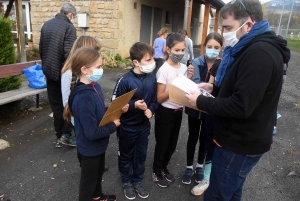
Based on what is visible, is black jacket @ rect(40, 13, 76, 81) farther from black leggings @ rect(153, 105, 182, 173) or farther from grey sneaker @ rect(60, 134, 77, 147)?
black leggings @ rect(153, 105, 182, 173)

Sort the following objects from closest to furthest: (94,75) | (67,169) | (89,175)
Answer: (94,75) < (89,175) < (67,169)

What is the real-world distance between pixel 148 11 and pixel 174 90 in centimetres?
1054

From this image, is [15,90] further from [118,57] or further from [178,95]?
[118,57]

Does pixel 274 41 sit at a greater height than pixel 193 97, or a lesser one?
greater

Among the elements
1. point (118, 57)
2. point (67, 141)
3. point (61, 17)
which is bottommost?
point (67, 141)

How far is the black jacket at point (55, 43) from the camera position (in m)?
3.27

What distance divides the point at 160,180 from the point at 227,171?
51.0 inches

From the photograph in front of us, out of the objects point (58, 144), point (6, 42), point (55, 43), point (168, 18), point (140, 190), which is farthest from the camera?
point (168, 18)

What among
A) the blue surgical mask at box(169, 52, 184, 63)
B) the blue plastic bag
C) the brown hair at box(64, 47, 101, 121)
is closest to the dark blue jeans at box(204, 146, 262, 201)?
the blue surgical mask at box(169, 52, 184, 63)

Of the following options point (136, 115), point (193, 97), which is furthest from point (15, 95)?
point (193, 97)

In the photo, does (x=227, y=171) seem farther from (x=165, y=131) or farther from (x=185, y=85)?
(x=165, y=131)

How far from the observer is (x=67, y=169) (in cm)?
309

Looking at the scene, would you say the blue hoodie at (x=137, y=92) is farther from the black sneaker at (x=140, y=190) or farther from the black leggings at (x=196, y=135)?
the black sneaker at (x=140, y=190)

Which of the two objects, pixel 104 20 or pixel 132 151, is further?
pixel 104 20
